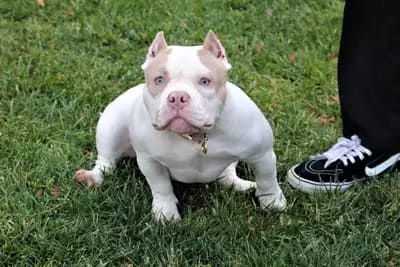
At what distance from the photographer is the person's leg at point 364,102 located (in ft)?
10.0

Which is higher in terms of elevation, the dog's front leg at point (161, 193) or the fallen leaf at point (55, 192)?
the dog's front leg at point (161, 193)

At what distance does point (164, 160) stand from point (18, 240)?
0.57m

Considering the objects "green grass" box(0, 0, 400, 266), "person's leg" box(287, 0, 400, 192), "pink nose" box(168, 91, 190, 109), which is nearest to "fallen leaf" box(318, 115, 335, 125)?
"green grass" box(0, 0, 400, 266)

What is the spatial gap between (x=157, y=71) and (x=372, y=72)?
40.7 inches

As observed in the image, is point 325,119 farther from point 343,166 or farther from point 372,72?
point 372,72

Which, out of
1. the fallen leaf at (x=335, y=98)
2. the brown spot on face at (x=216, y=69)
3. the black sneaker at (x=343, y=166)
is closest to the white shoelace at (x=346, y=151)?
the black sneaker at (x=343, y=166)

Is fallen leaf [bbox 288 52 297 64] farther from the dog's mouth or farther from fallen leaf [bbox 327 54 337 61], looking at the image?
the dog's mouth

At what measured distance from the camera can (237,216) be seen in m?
2.94

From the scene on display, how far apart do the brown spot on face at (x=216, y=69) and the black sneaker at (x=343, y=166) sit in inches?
30.5

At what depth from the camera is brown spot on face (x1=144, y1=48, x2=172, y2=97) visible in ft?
8.05

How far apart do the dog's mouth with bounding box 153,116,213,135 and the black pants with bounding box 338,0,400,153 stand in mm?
931

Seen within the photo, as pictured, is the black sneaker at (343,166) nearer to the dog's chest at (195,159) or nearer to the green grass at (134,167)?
the green grass at (134,167)

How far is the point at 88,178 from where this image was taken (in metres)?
3.10

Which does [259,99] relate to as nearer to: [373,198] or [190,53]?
[373,198]
